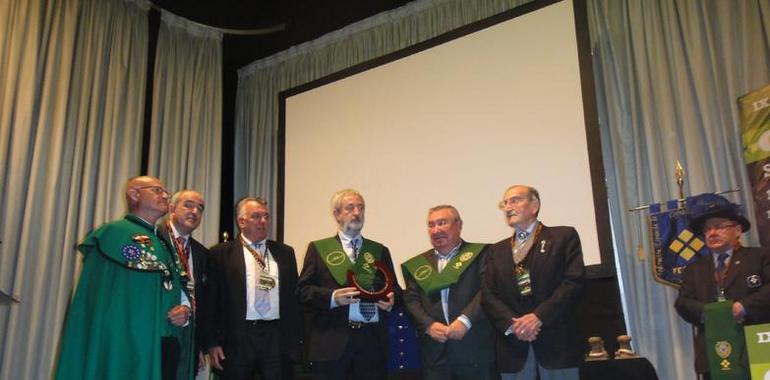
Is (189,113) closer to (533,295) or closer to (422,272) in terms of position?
(422,272)

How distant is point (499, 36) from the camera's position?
16.1ft

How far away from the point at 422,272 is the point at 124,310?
1444 millimetres

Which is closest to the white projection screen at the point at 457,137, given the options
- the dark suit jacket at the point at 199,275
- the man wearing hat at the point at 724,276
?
the man wearing hat at the point at 724,276

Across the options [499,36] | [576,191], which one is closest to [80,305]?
[576,191]

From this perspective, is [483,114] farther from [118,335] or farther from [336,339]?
[118,335]

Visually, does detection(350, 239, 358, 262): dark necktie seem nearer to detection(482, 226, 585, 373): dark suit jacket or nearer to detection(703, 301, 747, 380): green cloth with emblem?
detection(482, 226, 585, 373): dark suit jacket

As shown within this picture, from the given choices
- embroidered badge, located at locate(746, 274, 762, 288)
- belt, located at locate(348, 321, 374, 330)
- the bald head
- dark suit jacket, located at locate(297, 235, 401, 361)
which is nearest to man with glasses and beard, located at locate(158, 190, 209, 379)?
the bald head

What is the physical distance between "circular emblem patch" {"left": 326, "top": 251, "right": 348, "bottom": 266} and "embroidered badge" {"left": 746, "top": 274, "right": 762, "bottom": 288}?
1927mm

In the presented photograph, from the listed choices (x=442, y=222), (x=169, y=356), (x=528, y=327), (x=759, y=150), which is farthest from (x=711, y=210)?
(x=169, y=356)

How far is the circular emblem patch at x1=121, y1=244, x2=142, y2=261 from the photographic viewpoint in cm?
326

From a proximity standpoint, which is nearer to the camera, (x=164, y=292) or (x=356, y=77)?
(x=164, y=292)

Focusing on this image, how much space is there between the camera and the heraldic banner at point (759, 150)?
353 centimetres

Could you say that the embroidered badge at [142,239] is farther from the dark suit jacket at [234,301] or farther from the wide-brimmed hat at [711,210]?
the wide-brimmed hat at [711,210]

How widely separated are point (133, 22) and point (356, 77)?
1.94 meters
